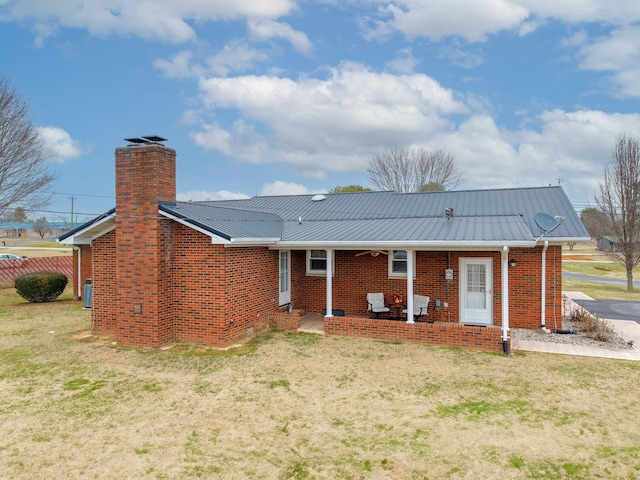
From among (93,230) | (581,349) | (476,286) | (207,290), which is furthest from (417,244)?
(93,230)

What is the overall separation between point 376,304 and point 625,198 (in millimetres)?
19857

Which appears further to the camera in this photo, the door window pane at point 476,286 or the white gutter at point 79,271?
the white gutter at point 79,271

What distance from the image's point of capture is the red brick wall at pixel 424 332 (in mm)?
9320

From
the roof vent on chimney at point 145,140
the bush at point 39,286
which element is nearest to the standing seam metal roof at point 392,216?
the roof vent on chimney at point 145,140

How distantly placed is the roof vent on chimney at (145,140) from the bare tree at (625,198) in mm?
24552

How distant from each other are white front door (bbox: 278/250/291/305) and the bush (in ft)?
33.3

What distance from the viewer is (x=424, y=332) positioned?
32.4ft

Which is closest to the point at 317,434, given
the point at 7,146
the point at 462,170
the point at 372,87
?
the point at 372,87

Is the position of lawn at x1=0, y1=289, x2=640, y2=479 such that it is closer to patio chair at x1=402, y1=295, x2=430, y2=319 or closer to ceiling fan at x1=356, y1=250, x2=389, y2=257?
patio chair at x1=402, y1=295, x2=430, y2=319

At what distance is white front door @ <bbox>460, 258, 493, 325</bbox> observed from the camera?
37.3ft

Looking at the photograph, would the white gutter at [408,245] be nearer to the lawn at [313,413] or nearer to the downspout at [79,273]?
the lawn at [313,413]

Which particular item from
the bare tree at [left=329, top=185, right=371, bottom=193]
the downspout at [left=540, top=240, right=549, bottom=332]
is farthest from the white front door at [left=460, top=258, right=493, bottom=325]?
the bare tree at [left=329, top=185, right=371, bottom=193]

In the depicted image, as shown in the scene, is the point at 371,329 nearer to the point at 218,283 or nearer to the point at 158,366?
the point at 218,283

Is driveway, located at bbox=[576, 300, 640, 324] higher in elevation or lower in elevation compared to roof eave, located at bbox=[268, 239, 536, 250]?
lower
